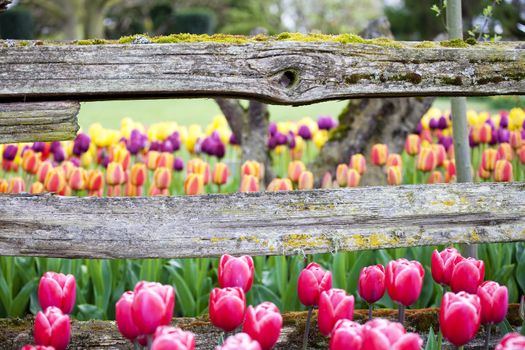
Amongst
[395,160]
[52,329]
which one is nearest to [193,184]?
[395,160]

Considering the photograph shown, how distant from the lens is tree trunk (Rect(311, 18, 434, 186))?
187 inches

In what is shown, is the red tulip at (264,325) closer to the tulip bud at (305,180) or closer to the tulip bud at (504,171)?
the tulip bud at (305,180)

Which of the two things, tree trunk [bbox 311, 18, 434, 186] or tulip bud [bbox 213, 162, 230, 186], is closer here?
tulip bud [bbox 213, 162, 230, 186]

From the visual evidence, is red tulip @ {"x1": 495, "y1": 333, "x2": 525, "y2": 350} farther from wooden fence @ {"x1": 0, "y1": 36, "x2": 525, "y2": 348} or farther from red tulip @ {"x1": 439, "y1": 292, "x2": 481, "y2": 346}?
wooden fence @ {"x1": 0, "y1": 36, "x2": 525, "y2": 348}

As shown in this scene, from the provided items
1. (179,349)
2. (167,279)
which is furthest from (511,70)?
(167,279)

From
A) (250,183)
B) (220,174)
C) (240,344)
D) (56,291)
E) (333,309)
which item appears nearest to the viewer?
(240,344)

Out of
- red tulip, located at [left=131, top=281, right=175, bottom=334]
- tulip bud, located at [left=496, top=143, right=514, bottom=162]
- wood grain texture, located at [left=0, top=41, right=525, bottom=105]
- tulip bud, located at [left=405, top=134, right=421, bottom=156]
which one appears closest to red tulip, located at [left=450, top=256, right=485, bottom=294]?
wood grain texture, located at [left=0, top=41, right=525, bottom=105]

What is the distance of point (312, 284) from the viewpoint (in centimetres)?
178

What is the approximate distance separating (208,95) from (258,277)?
4.07 ft

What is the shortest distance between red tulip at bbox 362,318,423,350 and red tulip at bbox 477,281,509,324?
494mm

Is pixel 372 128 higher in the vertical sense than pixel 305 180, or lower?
higher

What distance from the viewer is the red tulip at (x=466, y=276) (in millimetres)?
1777

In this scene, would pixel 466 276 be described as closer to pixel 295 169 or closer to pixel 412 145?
pixel 295 169

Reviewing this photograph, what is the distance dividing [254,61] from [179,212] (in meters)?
0.48
